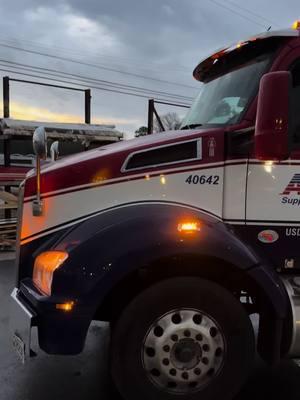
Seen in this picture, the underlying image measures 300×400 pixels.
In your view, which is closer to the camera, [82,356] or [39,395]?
[39,395]

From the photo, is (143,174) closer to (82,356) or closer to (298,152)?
(298,152)

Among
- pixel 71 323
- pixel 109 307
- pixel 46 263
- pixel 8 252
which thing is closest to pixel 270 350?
pixel 109 307

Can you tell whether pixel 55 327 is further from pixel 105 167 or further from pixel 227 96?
pixel 227 96

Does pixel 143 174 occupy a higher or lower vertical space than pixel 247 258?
higher

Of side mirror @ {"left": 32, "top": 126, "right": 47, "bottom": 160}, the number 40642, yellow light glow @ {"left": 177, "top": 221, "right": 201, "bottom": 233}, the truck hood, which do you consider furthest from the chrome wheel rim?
side mirror @ {"left": 32, "top": 126, "right": 47, "bottom": 160}

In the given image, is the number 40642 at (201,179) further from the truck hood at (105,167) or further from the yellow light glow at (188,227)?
the yellow light glow at (188,227)

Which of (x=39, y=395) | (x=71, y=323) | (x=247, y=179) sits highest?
(x=247, y=179)

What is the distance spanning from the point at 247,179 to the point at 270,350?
3.76 ft

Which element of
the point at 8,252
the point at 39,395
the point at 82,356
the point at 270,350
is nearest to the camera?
the point at 270,350

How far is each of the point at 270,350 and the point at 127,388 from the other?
0.97 m

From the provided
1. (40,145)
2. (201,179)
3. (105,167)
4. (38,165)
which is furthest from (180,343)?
(40,145)

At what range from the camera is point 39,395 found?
3.64m

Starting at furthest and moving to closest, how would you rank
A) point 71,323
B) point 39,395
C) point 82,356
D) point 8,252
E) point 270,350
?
point 8,252 → point 82,356 → point 39,395 → point 270,350 → point 71,323

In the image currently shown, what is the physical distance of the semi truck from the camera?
10.2 ft
